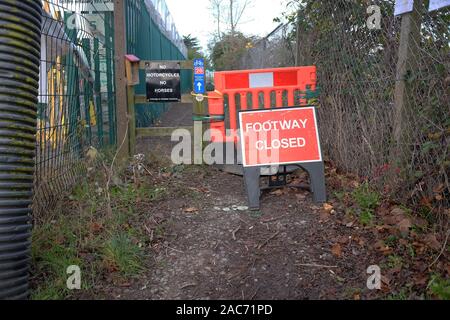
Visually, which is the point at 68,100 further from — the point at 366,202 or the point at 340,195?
the point at 366,202

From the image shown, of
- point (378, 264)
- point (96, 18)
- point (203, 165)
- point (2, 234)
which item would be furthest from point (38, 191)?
point (96, 18)

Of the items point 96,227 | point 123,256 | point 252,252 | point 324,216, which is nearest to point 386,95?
point 324,216

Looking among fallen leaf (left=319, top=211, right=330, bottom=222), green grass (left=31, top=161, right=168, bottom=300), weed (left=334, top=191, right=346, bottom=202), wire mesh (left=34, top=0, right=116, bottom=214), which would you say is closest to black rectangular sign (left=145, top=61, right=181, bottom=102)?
wire mesh (left=34, top=0, right=116, bottom=214)

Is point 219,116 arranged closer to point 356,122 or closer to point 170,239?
point 356,122

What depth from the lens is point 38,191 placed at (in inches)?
142

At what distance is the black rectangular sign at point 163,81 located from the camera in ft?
18.2

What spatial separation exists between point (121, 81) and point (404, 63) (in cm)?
339

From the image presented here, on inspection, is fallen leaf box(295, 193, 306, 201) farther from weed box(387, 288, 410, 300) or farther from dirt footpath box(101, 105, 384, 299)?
weed box(387, 288, 410, 300)

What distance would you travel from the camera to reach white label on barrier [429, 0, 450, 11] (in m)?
3.04

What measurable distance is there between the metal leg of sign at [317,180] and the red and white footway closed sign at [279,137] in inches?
2.2

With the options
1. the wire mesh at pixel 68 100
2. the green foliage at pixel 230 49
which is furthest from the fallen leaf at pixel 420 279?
the green foliage at pixel 230 49

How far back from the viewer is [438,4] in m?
3.14

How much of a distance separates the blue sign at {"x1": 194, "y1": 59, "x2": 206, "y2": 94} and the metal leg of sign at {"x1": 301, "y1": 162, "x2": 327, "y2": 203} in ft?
6.82
